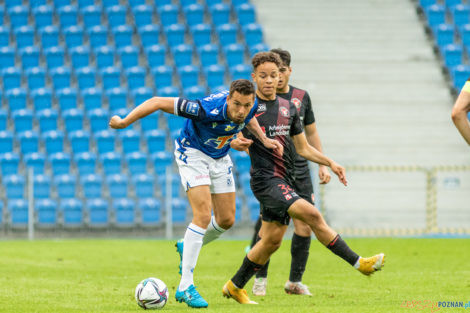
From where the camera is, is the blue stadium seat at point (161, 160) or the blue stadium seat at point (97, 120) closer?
the blue stadium seat at point (161, 160)

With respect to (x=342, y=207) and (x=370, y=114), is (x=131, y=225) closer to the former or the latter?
(x=342, y=207)

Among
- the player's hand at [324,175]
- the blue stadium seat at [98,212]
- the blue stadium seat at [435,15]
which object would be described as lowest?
the blue stadium seat at [98,212]

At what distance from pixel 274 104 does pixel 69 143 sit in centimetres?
1138

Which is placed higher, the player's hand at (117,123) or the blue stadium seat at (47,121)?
the player's hand at (117,123)

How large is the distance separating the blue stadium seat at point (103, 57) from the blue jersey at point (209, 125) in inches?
510

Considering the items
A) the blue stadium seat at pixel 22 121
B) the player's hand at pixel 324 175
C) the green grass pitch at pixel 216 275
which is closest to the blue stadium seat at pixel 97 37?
the blue stadium seat at pixel 22 121

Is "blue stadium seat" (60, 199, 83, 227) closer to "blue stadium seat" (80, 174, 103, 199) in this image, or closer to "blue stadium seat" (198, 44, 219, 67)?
"blue stadium seat" (80, 174, 103, 199)

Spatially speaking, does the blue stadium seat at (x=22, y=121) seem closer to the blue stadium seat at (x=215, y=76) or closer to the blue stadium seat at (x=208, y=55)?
the blue stadium seat at (x=215, y=76)

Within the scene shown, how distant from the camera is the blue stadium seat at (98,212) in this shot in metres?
15.8

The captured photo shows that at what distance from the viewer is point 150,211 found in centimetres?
1582

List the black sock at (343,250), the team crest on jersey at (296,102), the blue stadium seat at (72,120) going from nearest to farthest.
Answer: the black sock at (343,250) < the team crest on jersey at (296,102) < the blue stadium seat at (72,120)

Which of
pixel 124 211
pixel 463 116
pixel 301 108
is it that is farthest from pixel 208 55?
pixel 463 116

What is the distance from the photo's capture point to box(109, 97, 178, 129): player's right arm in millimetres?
6082

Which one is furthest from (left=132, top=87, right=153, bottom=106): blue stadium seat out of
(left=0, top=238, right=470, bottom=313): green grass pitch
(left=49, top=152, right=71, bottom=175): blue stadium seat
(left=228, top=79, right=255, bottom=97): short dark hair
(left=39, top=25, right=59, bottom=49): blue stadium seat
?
(left=228, top=79, right=255, bottom=97): short dark hair
